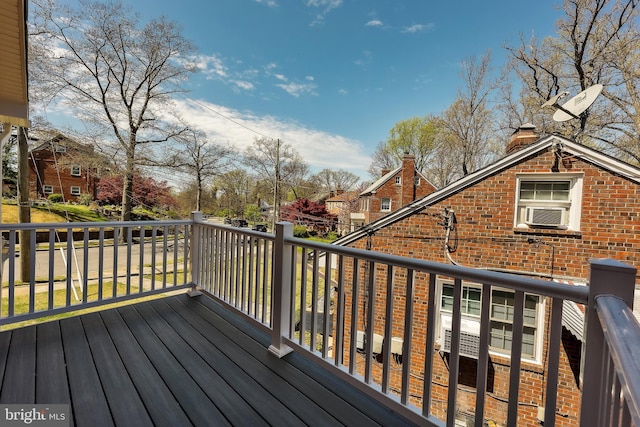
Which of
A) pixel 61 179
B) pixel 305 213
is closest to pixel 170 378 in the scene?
pixel 61 179

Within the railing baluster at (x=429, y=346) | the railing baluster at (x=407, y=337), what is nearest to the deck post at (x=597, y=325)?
the railing baluster at (x=429, y=346)

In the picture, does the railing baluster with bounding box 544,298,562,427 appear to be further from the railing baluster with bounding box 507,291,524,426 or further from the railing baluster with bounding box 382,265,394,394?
the railing baluster with bounding box 382,265,394,394

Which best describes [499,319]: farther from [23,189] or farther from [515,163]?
[23,189]

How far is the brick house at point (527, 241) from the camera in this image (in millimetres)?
4109

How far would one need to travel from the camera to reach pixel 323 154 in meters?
25.3

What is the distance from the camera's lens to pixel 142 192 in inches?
519

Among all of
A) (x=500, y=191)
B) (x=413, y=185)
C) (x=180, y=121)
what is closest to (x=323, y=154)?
(x=413, y=185)

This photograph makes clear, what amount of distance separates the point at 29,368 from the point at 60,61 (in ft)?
40.4

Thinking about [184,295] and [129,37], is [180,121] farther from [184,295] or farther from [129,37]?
[184,295]

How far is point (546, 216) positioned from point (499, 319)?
5.90ft

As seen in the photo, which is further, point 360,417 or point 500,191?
point 500,191

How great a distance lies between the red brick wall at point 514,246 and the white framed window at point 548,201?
9 centimetres

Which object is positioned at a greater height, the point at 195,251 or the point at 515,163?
the point at 515,163

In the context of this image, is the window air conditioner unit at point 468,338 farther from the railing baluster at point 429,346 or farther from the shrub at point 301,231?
the shrub at point 301,231
